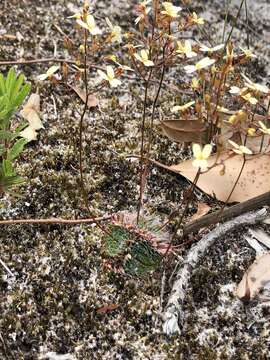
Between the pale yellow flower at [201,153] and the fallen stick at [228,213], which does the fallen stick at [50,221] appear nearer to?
the fallen stick at [228,213]

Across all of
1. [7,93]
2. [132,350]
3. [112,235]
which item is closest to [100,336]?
[132,350]

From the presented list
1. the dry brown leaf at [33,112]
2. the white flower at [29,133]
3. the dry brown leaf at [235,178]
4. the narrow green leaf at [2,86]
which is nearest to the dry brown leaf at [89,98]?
the dry brown leaf at [33,112]

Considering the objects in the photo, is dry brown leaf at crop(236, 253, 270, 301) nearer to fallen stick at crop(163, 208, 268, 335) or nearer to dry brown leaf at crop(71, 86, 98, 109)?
fallen stick at crop(163, 208, 268, 335)

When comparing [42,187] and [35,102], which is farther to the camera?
[35,102]

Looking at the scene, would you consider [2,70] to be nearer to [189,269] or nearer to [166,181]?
[166,181]

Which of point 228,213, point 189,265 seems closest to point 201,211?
point 228,213

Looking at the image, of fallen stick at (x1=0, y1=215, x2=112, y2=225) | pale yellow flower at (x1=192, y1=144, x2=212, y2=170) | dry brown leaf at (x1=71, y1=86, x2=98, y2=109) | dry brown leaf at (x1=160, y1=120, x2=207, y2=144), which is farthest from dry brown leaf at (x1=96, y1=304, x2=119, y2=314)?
dry brown leaf at (x1=71, y1=86, x2=98, y2=109)

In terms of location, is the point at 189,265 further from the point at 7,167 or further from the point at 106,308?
the point at 7,167
